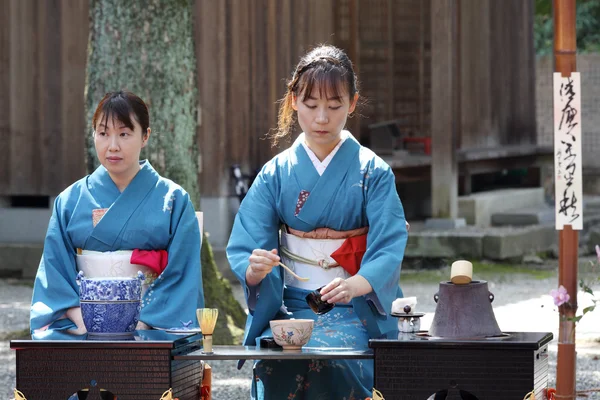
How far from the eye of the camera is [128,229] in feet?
15.6

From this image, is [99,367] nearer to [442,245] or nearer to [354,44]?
[442,245]

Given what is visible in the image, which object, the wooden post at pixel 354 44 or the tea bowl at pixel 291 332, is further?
the wooden post at pixel 354 44

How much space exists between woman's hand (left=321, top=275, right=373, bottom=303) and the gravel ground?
122 cm

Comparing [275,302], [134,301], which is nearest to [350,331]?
[275,302]

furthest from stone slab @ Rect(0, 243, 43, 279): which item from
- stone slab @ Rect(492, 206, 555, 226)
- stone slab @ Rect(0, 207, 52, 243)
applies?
stone slab @ Rect(492, 206, 555, 226)

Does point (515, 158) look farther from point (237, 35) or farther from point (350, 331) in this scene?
point (350, 331)

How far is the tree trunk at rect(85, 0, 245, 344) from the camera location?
744cm

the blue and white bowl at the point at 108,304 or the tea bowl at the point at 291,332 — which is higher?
the blue and white bowl at the point at 108,304

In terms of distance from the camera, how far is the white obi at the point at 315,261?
4613 mm

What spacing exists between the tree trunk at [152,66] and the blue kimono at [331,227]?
2815 mm

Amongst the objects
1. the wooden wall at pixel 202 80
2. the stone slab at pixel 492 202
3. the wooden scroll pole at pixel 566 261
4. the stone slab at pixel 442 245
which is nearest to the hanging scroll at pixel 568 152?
the wooden scroll pole at pixel 566 261

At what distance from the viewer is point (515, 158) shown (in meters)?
16.4

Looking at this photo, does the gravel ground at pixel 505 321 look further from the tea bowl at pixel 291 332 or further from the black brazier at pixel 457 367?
the tea bowl at pixel 291 332

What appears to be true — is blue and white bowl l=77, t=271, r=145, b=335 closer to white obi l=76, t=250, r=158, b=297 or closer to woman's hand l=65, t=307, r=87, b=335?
woman's hand l=65, t=307, r=87, b=335
